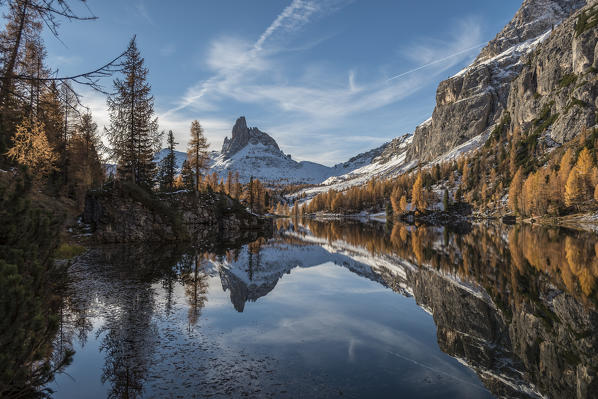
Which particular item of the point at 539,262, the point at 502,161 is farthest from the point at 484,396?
the point at 502,161

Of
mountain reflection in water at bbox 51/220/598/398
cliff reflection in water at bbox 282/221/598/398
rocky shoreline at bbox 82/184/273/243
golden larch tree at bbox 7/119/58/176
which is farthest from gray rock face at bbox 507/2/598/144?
golden larch tree at bbox 7/119/58/176

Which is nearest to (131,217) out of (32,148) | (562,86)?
(32,148)

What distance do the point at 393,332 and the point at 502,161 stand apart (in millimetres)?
157878

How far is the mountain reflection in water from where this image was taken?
273 inches

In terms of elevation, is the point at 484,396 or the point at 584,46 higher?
the point at 584,46

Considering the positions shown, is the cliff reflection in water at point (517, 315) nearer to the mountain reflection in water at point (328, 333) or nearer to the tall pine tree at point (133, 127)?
the mountain reflection in water at point (328, 333)

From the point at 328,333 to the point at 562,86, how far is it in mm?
197233

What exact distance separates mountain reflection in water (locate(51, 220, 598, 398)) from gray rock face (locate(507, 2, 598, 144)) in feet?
463

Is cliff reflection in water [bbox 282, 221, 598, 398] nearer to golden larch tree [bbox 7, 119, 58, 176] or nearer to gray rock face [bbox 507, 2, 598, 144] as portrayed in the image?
golden larch tree [bbox 7, 119, 58, 176]

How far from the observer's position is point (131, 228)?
31828 millimetres

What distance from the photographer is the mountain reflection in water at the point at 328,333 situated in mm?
6930

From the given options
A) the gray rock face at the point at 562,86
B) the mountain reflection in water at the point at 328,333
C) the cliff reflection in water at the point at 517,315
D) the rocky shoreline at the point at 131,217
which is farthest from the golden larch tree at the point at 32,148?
the gray rock face at the point at 562,86

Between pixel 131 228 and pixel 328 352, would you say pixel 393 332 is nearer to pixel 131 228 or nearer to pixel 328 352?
pixel 328 352

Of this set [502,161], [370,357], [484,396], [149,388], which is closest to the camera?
[149,388]
